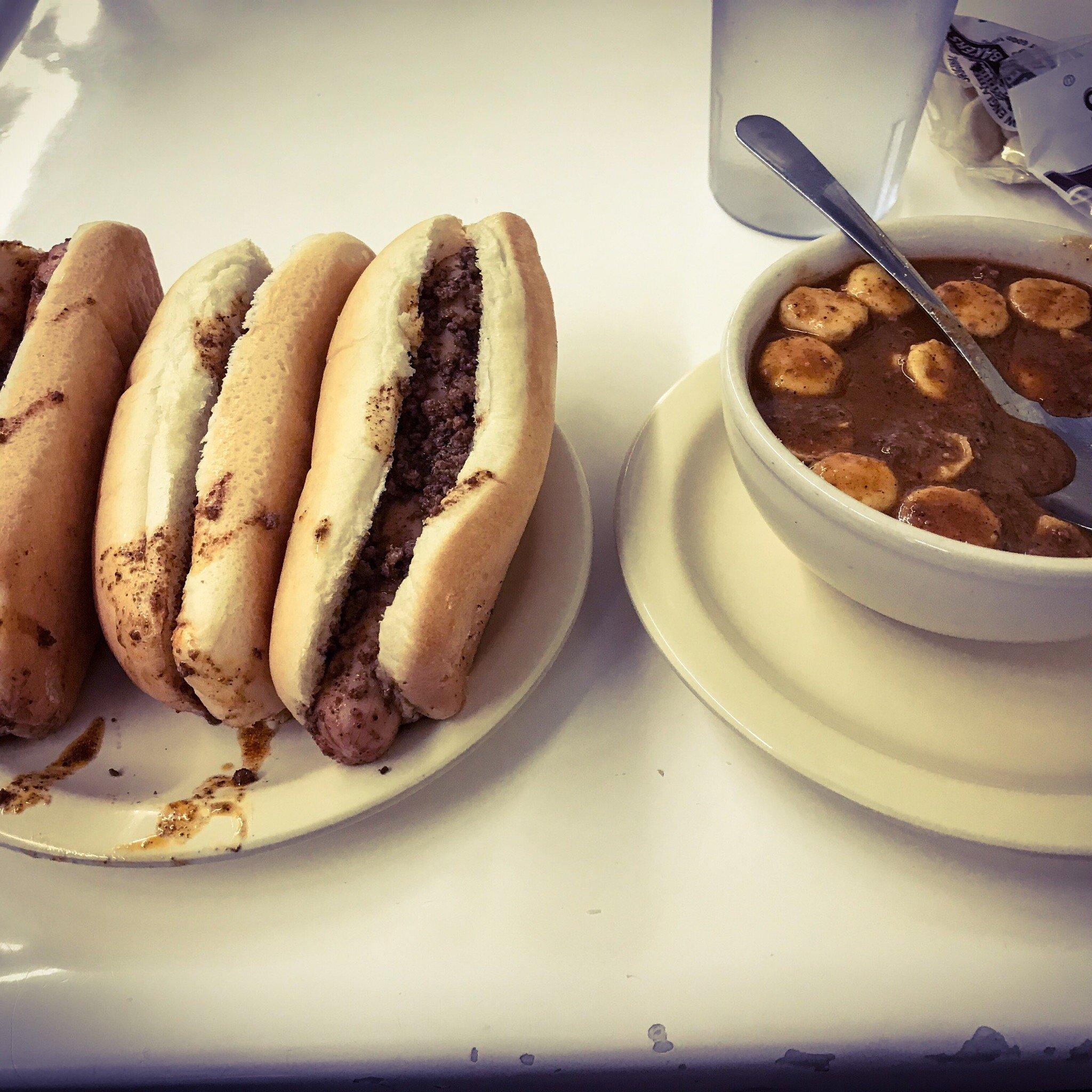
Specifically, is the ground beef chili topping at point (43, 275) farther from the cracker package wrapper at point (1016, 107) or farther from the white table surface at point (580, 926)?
the cracker package wrapper at point (1016, 107)

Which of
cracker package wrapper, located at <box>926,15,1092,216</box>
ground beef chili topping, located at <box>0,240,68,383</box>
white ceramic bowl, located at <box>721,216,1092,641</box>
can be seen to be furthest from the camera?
cracker package wrapper, located at <box>926,15,1092,216</box>

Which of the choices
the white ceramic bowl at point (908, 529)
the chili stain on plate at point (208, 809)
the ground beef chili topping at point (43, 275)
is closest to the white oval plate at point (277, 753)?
the chili stain on plate at point (208, 809)

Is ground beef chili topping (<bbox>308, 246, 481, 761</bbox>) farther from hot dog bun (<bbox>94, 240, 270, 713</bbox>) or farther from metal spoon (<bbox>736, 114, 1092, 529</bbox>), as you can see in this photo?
metal spoon (<bbox>736, 114, 1092, 529</bbox>)

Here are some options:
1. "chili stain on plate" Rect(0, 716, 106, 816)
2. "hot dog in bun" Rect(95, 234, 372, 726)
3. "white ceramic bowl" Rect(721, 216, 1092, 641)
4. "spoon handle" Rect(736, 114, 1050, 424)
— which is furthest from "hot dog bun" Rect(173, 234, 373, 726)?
"spoon handle" Rect(736, 114, 1050, 424)

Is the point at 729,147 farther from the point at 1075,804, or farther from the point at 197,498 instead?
the point at 1075,804

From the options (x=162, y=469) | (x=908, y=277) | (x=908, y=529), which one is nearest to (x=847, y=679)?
(x=908, y=529)
